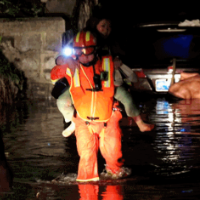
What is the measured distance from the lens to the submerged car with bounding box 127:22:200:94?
42.8ft

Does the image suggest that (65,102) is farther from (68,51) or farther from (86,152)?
(68,51)

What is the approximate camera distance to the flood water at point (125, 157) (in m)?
4.80

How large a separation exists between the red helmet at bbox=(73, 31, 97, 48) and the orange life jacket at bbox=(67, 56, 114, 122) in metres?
0.19

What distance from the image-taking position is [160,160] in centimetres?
618

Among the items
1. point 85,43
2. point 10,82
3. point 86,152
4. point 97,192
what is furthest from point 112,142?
point 10,82

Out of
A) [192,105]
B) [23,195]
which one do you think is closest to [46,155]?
[23,195]

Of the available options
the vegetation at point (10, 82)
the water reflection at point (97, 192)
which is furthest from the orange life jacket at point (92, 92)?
the vegetation at point (10, 82)

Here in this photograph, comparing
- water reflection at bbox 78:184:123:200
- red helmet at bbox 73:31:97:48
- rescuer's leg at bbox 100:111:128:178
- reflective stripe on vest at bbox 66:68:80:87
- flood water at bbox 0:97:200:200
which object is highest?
red helmet at bbox 73:31:97:48

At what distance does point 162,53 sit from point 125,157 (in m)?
7.24

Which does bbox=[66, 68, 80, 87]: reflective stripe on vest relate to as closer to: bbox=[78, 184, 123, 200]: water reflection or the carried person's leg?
the carried person's leg

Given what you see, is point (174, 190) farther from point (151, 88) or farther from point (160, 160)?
point (151, 88)

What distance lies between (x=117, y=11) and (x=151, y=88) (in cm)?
1021

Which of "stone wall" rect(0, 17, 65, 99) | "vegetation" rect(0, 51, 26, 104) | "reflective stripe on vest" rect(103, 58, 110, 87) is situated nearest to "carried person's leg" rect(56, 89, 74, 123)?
"reflective stripe on vest" rect(103, 58, 110, 87)

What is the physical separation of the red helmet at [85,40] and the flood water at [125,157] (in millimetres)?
1359
